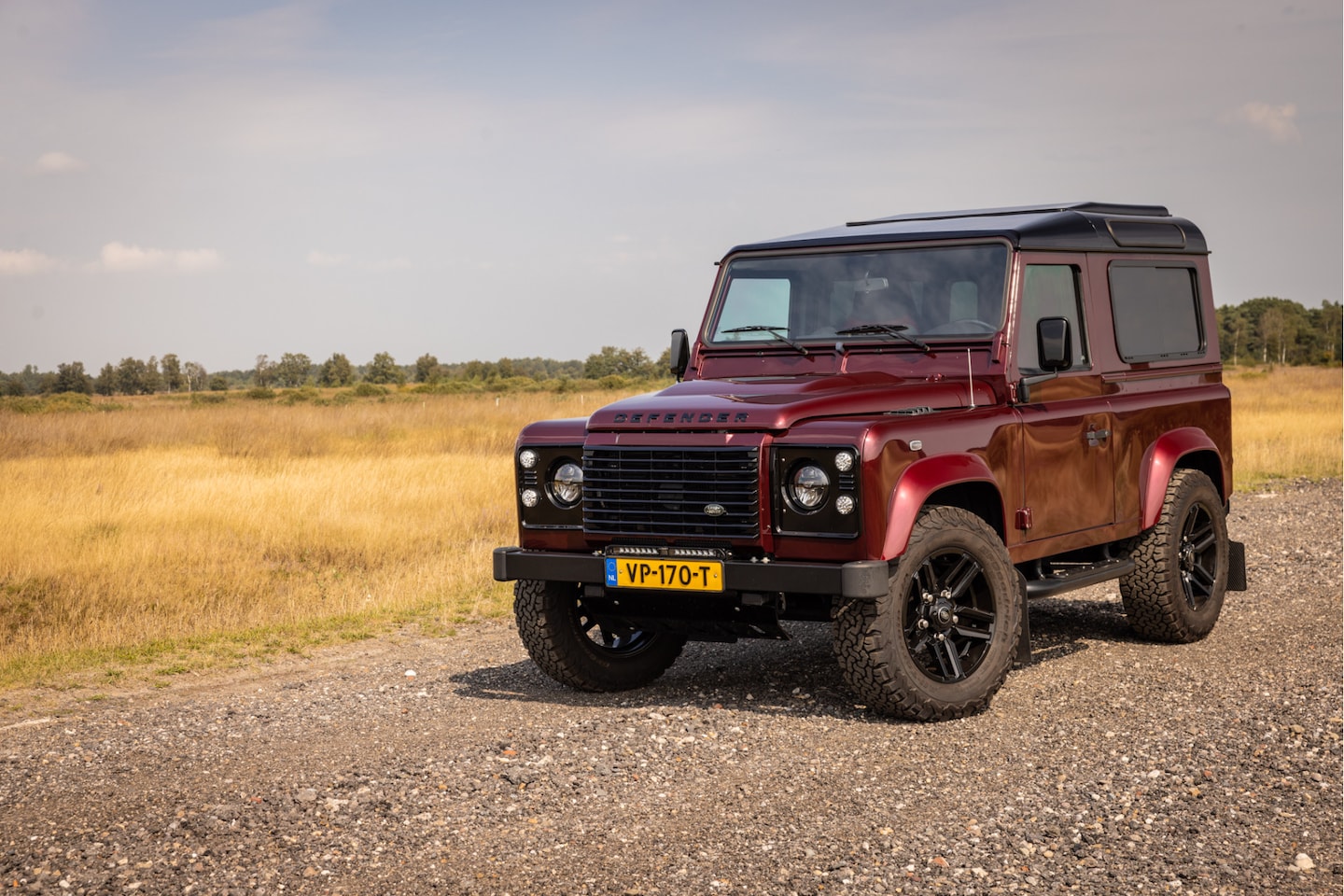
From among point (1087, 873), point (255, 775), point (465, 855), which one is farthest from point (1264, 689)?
point (255, 775)

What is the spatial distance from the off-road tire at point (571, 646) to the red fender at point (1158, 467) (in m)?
3.03

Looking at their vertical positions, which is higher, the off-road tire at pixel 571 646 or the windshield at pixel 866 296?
the windshield at pixel 866 296

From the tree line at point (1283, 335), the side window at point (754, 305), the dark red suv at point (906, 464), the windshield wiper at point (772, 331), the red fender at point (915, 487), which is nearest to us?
the red fender at point (915, 487)

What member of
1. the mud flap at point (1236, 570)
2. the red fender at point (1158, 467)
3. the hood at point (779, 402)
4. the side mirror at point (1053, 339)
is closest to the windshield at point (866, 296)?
the side mirror at point (1053, 339)

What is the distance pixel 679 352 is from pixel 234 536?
750 cm

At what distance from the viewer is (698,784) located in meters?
5.46

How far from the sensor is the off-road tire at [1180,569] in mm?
8125

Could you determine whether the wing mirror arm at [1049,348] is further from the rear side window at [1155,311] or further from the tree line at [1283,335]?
the tree line at [1283,335]

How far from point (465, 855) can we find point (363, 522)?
10.3 meters

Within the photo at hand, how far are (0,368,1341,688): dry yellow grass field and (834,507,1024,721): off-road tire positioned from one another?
4.79 metres

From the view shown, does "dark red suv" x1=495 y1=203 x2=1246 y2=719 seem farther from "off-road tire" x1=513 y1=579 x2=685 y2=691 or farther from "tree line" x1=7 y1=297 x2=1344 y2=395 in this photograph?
"tree line" x1=7 y1=297 x2=1344 y2=395

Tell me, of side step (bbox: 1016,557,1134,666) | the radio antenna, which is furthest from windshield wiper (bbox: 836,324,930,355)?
side step (bbox: 1016,557,1134,666)

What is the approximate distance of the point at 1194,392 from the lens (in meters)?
8.66

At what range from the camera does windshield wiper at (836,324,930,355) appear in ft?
23.7
